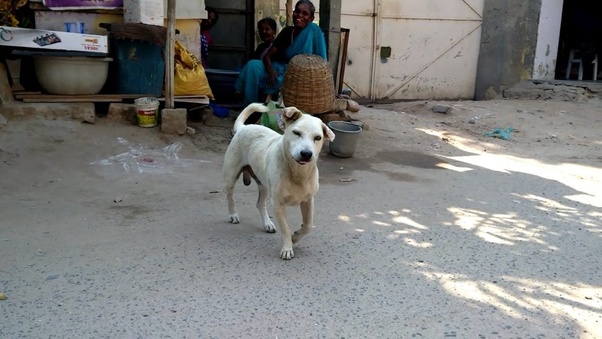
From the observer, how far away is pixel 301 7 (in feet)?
21.6

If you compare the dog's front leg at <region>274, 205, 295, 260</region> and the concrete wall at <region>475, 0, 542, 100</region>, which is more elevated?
the concrete wall at <region>475, 0, 542, 100</region>

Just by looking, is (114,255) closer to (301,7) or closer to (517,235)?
(517,235)

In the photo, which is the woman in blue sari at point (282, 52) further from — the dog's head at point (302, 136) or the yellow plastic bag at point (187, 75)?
the dog's head at point (302, 136)

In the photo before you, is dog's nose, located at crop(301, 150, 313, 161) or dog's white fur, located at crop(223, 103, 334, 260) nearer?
dog's nose, located at crop(301, 150, 313, 161)

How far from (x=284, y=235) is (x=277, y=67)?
13.3 feet

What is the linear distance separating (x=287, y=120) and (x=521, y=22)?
34.9 feet

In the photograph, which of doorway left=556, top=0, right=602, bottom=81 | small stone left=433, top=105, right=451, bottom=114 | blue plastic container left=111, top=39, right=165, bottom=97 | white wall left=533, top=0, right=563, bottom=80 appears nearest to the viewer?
blue plastic container left=111, top=39, right=165, bottom=97

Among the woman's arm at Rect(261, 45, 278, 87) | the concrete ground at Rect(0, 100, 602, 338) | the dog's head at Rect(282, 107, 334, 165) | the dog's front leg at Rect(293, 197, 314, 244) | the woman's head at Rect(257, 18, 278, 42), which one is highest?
the woman's head at Rect(257, 18, 278, 42)

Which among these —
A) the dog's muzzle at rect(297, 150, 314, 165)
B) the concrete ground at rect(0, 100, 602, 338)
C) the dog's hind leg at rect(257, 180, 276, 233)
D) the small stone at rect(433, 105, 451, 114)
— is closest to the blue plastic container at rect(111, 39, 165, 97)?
the concrete ground at rect(0, 100, 602, 338)

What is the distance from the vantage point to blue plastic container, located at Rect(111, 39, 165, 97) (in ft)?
21.2

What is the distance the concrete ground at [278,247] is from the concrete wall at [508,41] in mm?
5920

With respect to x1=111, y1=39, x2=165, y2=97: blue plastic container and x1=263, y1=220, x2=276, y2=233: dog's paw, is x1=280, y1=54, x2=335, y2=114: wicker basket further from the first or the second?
x1=263, y1=220, x2=276, y2=233: dog's paw

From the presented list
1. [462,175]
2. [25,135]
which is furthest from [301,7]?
A: [25,135]

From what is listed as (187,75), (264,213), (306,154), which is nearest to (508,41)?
(187,75)
